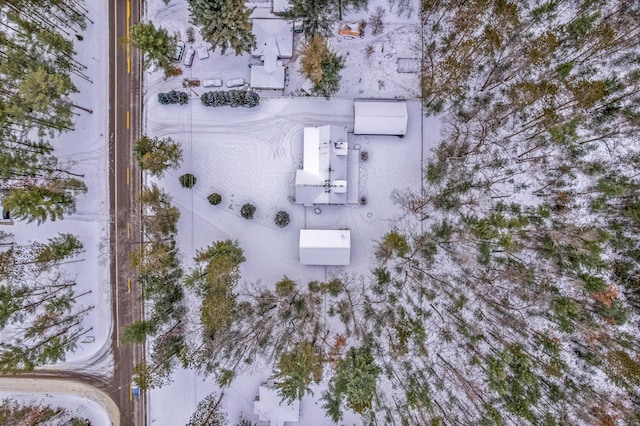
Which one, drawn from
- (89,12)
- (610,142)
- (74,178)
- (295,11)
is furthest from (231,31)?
(610,142)

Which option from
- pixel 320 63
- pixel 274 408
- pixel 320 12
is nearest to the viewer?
pixel 320 63

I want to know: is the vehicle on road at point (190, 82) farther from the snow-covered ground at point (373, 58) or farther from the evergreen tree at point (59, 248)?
the evergreen tree at point (59, 248)

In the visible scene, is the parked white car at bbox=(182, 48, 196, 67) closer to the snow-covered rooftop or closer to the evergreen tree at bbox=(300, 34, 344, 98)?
the snow-covered rooftop

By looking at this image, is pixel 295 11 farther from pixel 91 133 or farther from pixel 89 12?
pixel 91 133

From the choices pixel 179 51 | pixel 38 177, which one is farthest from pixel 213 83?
pixel 38 177

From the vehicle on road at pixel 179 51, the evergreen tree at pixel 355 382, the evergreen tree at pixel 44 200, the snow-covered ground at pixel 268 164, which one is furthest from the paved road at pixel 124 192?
the evergreen tree at pixel 355 382

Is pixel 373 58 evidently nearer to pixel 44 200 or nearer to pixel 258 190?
pixel 258 190
